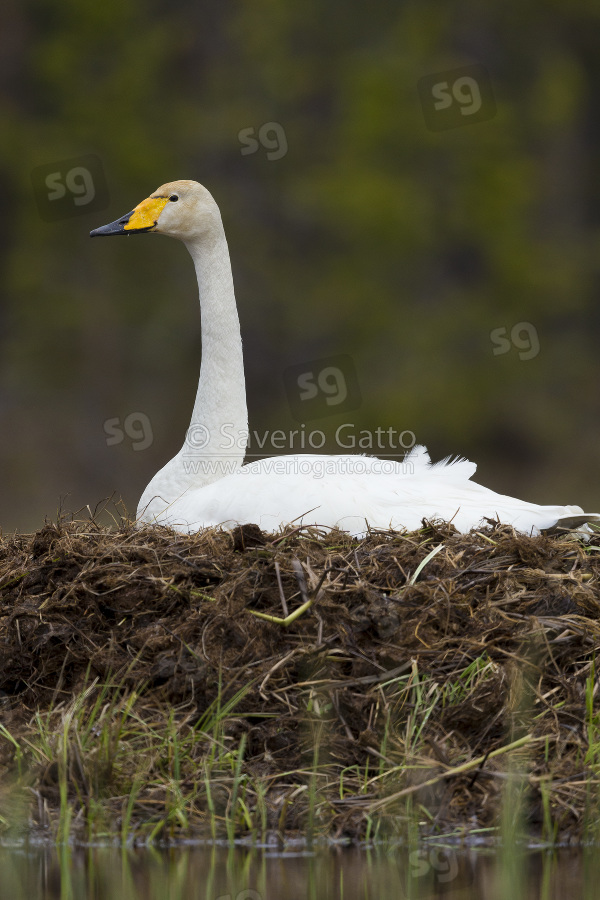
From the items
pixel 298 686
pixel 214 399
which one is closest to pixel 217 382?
pixel 214 399

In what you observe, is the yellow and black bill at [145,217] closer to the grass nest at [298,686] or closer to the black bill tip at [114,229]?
the black bill tip at [114,229]

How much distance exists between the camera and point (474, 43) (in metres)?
22.0

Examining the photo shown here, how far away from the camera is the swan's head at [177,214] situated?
26.0 feet

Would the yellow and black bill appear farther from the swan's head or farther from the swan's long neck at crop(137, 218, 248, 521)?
the swan's long neck at crop(137, 218, 248, 521)

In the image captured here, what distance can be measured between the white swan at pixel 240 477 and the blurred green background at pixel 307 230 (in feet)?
38.0

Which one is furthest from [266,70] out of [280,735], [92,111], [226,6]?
[280,735]

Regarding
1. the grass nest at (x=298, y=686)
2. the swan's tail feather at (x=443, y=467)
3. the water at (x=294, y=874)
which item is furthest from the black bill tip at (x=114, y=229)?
the water at (x=294, y=874)

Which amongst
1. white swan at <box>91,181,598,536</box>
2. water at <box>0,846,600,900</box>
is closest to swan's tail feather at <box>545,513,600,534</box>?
white swan at <box>91,181,598,536</box>

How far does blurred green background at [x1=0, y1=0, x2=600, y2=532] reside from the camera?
2023cm

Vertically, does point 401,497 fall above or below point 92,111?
below

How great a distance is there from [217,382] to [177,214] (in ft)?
3.25

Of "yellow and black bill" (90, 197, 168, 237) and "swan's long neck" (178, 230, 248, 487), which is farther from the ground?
"yellow and black bill" (90, 197, 168, 237)

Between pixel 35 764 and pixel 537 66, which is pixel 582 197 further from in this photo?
pixel 35 764

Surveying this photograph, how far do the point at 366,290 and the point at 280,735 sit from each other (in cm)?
1578
